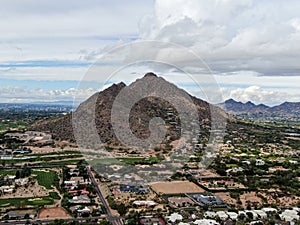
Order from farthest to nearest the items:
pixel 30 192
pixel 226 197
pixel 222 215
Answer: pixel 30 192 < pixel 226 197 < pixel 222 215

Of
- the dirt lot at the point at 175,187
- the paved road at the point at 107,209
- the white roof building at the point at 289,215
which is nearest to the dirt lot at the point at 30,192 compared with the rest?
the paved road at the point at 107,209

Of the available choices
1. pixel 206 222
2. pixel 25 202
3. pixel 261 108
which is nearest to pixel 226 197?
pixel 206 222

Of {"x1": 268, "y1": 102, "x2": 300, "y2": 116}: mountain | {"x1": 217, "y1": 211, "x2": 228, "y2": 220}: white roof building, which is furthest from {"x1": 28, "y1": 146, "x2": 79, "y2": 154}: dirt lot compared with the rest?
{"x1": 268, "y1": 102, "x2": 300, "y2": 116}: mountain

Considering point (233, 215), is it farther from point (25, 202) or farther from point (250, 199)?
point (25, 202)

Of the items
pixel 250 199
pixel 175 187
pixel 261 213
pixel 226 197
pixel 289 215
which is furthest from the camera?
pixel 175 187

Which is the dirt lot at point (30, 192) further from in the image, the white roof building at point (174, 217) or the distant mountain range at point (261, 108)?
the distant mountain range at point (261, 108)

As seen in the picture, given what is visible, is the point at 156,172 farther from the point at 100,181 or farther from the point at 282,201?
the point at 282,201
